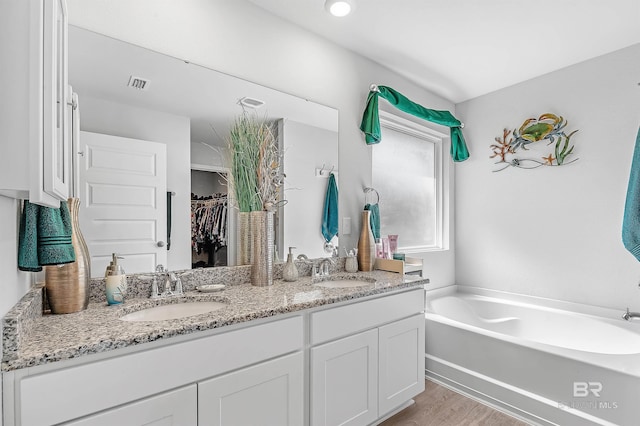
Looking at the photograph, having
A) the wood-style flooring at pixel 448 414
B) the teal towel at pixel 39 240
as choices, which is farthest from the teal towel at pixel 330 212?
the teal towel at pixel 39 240

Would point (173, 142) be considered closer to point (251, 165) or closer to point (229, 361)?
point (251, 165)

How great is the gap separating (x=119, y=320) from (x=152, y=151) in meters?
0.78

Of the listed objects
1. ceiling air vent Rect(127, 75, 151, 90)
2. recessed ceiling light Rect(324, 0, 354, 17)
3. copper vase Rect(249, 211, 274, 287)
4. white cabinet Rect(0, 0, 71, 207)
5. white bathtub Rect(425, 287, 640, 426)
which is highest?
recessed ceiling light Rect(324, 0, 354, 17)

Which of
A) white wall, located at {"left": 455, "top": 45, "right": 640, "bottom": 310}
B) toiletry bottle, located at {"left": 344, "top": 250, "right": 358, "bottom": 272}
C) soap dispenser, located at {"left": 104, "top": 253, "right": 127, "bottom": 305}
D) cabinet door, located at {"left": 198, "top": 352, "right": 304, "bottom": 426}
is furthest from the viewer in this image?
white wall, located at {"left": 455, "top": 45, "right": 640, "bottom": 310}

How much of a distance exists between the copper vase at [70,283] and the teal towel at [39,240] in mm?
133

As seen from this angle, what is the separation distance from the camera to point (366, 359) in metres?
1.68

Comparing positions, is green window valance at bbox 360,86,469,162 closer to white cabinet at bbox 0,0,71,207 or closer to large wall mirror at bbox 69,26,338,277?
large wall mirror at bbox 69,26,338,277

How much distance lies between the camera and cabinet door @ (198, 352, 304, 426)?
113 cm

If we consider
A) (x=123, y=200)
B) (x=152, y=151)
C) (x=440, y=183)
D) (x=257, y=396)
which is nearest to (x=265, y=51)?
(x=152, y=151)

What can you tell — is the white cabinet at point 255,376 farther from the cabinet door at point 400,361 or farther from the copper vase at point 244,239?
the copper vase at point 244,239

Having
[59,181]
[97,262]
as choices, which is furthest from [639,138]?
[97,262]

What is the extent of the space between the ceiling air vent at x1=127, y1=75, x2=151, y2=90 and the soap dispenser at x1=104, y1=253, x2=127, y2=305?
82cm

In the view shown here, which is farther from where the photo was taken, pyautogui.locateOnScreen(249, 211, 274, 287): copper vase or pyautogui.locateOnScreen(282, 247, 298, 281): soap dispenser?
pyautogui.locateOnScreen(282, 247, 298, 281): soap dispenser

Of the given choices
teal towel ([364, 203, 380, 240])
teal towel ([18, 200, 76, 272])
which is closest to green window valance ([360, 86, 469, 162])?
teal towel ([364, 203, 380, 240])
